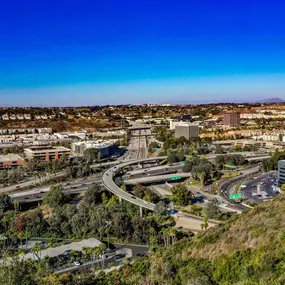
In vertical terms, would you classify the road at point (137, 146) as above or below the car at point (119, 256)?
above

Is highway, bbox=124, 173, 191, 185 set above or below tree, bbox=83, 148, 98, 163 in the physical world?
below

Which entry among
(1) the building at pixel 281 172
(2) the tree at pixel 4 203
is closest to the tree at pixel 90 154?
(2) the tree at pixel 4 203

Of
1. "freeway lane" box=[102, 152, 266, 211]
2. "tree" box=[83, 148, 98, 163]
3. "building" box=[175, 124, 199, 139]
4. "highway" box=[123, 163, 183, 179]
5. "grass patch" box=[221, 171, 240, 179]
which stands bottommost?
"grass patch" box=[221, 171, 240, 179]

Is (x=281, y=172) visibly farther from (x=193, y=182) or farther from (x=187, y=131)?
(x=187, y=131)

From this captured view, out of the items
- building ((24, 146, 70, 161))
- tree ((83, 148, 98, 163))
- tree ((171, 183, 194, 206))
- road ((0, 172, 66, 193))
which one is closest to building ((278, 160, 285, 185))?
tree ((171, 183, 194, 206))

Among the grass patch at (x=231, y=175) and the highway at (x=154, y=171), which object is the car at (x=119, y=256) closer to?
the highway at (x=154, y=171)

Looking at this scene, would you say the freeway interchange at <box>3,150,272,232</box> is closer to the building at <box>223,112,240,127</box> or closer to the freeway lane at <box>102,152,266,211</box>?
the freeway lane at <box>102,152,266,211</box>
